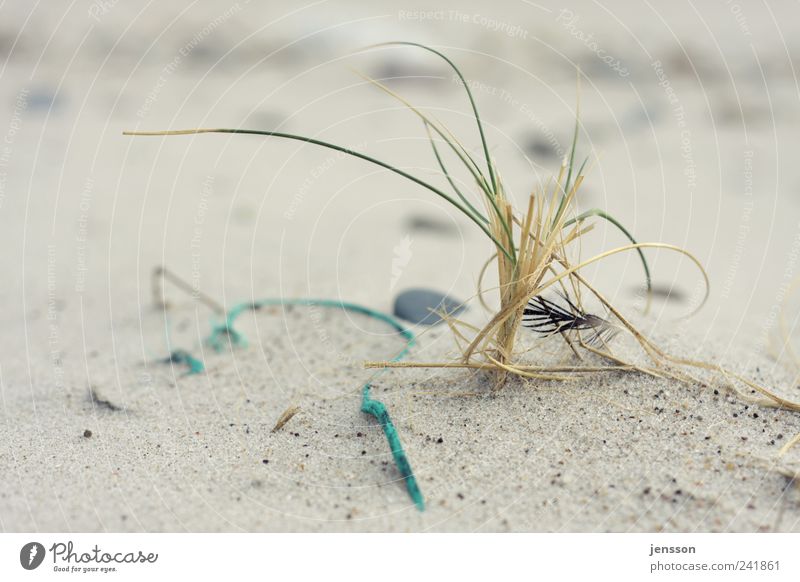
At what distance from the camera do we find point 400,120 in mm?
4035

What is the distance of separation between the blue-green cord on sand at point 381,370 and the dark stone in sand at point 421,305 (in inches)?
1.7

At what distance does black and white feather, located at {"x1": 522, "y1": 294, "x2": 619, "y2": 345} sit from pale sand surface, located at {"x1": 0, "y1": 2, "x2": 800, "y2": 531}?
Result: 0.11 metres

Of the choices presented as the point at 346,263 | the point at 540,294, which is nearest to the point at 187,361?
the point at 346,263

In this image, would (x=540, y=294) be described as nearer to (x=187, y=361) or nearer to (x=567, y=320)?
(x=567, y=320)

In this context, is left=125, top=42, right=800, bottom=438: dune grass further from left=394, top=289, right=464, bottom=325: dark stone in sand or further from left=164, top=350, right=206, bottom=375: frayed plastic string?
left=164, top=350, right=206, bottom=375: frayed plastic string

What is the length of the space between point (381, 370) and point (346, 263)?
977mm

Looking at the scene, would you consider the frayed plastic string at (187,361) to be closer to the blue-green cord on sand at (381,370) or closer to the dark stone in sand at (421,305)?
the blue-green cord on sand at (381,370)

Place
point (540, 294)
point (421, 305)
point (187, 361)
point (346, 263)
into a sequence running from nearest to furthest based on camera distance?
point (540, 294) < point (187, 361) < point (421, 305) < point (346, 263)

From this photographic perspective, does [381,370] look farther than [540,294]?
Yes

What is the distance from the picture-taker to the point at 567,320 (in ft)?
5.32

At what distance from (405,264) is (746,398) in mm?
1403

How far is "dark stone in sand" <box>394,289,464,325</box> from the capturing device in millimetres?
2123
